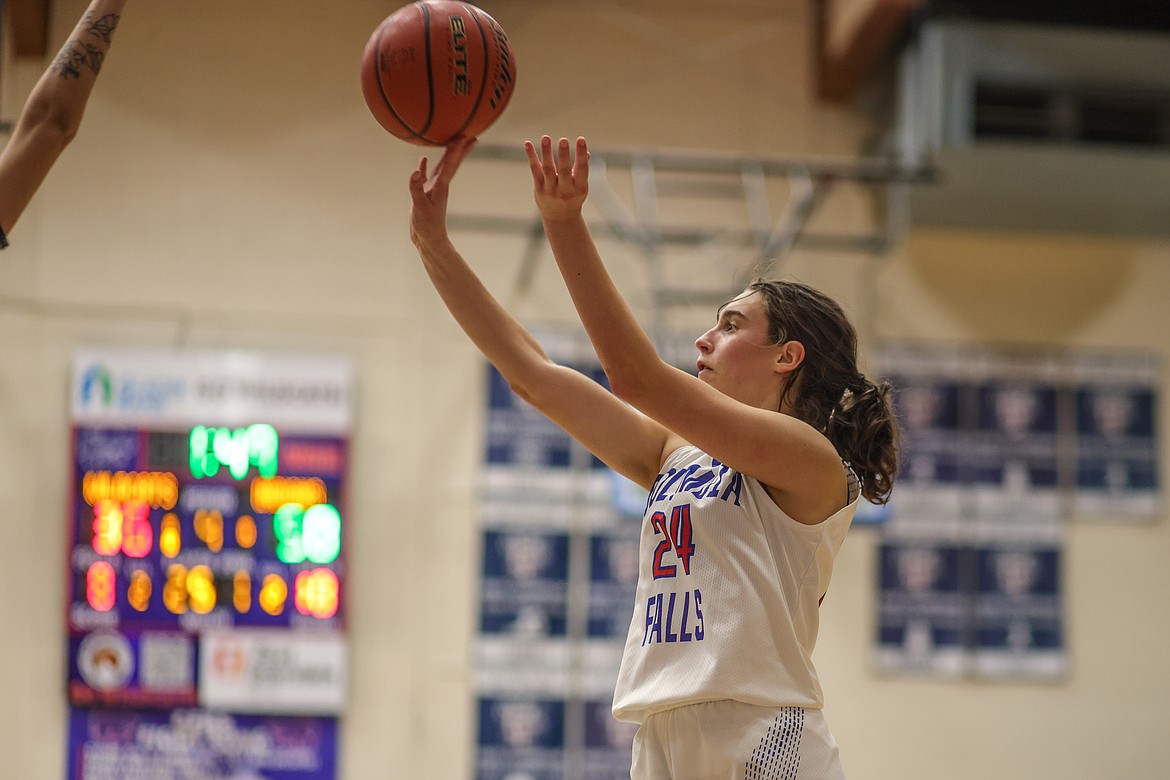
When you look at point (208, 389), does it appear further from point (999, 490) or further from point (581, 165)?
point (581, 165)

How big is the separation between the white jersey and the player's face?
0.14m

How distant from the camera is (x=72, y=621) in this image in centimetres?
549

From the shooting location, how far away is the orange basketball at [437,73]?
247 centimetres

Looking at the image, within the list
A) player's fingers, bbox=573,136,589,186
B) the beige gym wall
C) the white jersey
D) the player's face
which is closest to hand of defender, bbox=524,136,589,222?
player's fingers, bbox=573,136,589,186

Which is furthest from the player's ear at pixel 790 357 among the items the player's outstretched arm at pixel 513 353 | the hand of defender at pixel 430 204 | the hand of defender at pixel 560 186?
the hand of defender at pixel 430 204

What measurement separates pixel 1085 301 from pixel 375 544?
370cm

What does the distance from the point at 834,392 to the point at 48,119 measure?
133 centimetres

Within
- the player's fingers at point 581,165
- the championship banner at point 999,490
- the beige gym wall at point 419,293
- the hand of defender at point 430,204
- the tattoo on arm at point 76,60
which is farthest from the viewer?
the championship banner at point 999,490

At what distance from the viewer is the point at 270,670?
18.2 ft

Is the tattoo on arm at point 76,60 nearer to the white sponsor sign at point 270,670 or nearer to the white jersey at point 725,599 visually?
the white jersey at point 725,599


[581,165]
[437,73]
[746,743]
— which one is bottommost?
[746,743]

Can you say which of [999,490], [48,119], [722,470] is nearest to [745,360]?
[722,470]

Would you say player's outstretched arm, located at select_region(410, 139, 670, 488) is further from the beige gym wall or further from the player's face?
the beige gym wall

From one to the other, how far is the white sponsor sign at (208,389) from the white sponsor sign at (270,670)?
919 millimetres
